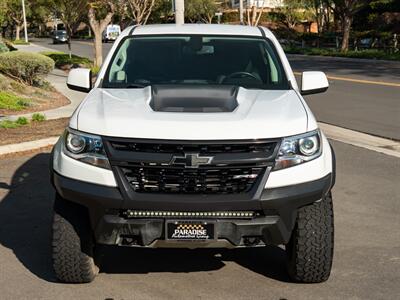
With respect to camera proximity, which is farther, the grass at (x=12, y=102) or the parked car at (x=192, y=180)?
the grass at (x=12, y=102)

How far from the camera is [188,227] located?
12.6 feet

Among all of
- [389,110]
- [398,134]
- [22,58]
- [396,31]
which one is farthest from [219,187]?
[396,31]

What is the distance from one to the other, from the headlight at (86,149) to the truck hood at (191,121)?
48 mm

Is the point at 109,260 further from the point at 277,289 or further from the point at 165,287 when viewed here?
the point at 277,289

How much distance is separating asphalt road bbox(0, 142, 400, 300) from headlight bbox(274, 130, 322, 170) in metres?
0.92

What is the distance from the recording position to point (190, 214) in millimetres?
3799

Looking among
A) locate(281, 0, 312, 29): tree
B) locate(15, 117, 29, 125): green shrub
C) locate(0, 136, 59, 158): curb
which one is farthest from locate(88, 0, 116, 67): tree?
locate(281, 0, 312, 29): tree

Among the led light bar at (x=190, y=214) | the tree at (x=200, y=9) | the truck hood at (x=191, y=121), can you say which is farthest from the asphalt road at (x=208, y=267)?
the tree at (x=200, y=9)

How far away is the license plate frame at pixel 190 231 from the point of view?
3812mm

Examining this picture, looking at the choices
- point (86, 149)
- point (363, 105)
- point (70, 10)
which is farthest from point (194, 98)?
point (70, 10)

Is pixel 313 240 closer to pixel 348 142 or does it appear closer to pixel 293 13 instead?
pixel 348 142

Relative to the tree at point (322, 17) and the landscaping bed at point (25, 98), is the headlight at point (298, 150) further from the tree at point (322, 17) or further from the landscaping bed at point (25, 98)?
the tree at point (322, 17)

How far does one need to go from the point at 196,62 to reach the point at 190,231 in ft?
6.30

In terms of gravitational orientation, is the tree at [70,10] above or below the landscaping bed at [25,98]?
above
